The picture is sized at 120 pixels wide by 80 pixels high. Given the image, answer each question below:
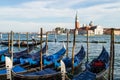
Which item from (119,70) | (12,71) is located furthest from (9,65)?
(119,70)

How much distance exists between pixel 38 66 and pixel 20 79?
403 centimetres

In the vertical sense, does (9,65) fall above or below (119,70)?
above

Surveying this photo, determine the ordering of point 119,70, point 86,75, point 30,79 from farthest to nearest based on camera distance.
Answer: point 119,70, point 30,79, point 86,75

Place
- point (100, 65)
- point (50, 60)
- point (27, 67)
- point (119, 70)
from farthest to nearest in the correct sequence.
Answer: point (119, 70), point (50, 60), point (27, 67), point (100, 65)

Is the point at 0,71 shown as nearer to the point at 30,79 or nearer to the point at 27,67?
the point at 30,79

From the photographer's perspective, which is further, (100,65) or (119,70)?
(119,70)

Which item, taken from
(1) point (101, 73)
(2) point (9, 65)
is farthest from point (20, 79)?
(1) point (101, 73)

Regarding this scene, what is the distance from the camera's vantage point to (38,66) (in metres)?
17.7

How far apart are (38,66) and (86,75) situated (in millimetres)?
5583

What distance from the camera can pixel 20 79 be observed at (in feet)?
45.1

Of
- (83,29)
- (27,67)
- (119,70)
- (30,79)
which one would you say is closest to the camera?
(30,79)

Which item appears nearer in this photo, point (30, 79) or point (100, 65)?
point (30, 79)

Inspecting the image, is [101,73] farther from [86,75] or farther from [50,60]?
[50,60]

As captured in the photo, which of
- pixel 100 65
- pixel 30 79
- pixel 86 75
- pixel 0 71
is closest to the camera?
pixel 86 75
